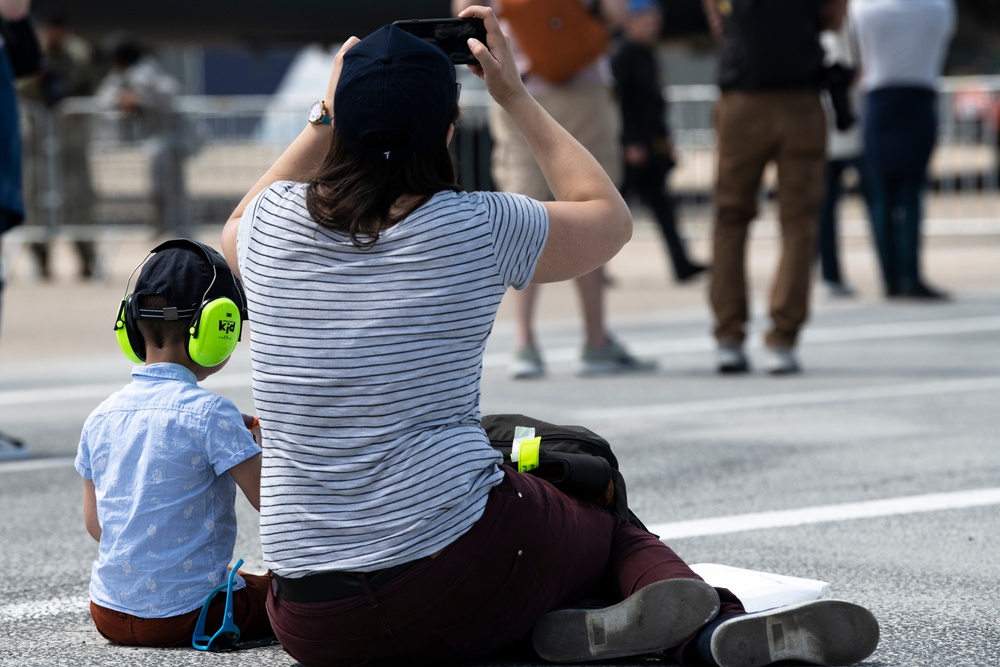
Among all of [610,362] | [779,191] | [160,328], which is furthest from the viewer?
[610,362]

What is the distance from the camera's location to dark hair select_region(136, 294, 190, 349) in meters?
3.09

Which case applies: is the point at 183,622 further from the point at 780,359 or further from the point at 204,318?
the point at 780,359

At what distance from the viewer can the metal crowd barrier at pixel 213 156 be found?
42.4ft

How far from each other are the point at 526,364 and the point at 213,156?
748 cm

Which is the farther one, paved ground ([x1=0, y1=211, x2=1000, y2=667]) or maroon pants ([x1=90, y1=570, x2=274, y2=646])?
paved ground ([x1=0, y1=211, x2=1000, y2=667])

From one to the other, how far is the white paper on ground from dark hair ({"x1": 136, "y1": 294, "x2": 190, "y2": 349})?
1.18 m

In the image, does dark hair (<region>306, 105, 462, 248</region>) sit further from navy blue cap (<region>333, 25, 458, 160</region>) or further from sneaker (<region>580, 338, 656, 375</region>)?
sneaker (<region>580, 338, 656, 375</region>)

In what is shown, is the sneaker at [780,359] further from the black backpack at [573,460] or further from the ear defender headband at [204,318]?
the ear defender headband at [204,318]

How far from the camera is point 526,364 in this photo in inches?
287

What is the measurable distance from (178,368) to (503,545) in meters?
0.82

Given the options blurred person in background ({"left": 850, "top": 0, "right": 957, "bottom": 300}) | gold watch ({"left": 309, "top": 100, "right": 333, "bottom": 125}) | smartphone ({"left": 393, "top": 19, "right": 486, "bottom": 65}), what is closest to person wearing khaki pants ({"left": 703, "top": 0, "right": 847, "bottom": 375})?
blurred person in background ({"left": 850, "top": 0, "right": 957, "bottom": 300})

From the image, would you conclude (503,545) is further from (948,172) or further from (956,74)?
(956,74)

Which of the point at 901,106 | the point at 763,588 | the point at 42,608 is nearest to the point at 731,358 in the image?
the point at 901,106

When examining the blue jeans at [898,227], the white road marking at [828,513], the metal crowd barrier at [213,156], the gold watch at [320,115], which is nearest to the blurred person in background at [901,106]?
the blue jeans at [898,227]
